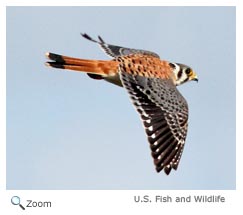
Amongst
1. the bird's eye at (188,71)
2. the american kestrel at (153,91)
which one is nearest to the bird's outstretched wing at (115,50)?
the american kestrel at (153,91)

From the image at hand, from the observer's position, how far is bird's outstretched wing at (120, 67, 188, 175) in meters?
6.37

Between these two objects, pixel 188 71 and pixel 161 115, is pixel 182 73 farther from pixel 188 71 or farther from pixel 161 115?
pixel 161 115

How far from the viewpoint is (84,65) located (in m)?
6.95

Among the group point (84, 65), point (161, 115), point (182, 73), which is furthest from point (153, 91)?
point (182, 73)

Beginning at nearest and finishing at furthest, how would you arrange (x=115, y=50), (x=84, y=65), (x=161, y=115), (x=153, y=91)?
(x=161, y=115) < (x=153, y=91) < (x=84, y=65) < (x=115, y=50)

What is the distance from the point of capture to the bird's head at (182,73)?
25.3ft

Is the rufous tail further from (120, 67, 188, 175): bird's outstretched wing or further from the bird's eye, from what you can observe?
the bird's eye

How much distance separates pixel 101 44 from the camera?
786 cm

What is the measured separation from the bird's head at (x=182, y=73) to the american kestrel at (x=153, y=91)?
6cm

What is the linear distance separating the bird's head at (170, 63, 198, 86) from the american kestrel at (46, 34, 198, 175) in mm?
55

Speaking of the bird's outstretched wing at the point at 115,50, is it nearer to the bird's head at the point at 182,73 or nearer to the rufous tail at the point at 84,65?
the bird's head at the point at 182,73

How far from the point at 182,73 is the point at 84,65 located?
1194 mm
